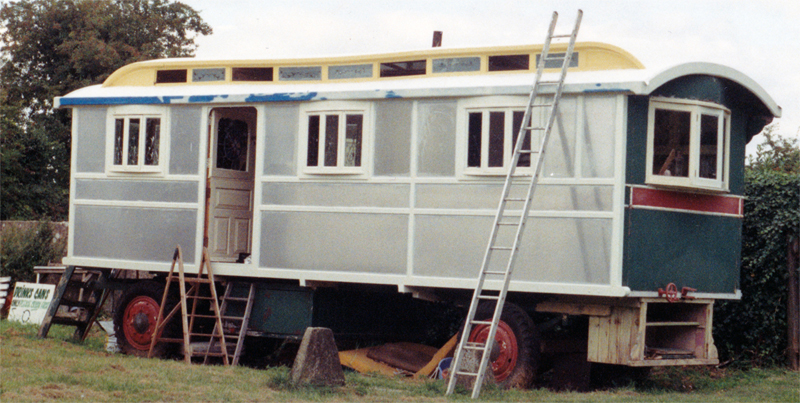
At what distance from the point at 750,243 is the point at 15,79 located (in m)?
26.7

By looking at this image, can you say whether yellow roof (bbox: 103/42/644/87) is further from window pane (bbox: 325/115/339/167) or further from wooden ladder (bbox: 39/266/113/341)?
wooden ladder (bbox: 39/266/113/341)

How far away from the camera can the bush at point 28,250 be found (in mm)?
19938

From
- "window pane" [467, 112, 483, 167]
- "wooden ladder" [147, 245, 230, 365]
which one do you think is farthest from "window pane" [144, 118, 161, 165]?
"window pane" [467, 112, 483, 167]

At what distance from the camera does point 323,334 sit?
10180 mm

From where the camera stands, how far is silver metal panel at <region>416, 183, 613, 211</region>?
1099 cm

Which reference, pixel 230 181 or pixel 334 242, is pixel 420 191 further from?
pixel 230 181

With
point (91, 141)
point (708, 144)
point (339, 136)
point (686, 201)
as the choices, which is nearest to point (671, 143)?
point (708, 144)

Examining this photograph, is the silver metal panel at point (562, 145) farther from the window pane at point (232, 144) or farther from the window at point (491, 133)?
the window pane at point (232, 144)

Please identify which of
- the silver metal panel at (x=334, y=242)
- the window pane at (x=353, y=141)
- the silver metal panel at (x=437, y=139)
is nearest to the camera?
the silver metal panel at (x=437, y=139)

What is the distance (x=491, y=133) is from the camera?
1159 cm

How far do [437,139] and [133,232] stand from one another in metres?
4.65

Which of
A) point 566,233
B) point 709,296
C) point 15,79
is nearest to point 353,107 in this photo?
point 566,233

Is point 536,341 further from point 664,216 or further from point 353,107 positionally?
point 353,107

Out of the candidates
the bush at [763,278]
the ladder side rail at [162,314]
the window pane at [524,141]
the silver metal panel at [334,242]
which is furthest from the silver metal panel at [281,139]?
the bush at [763,278]
